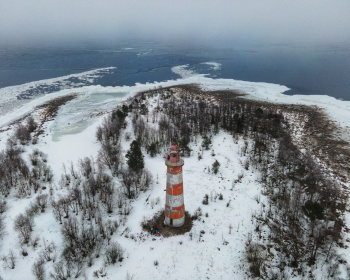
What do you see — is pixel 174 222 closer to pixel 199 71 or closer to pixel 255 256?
pixel 255 256

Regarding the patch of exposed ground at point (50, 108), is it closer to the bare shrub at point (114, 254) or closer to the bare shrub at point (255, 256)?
the bare shrub at point (114, 254)

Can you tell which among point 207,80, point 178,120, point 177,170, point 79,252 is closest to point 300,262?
point 177,170

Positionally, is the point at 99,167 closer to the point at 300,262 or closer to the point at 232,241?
the point at 232,241

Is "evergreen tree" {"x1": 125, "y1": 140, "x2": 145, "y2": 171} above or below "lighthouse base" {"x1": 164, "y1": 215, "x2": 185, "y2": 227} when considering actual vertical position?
above

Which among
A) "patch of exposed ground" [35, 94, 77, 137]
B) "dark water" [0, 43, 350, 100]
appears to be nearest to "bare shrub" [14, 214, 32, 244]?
"patch of exposed ground" [35, 94, 77, 137]

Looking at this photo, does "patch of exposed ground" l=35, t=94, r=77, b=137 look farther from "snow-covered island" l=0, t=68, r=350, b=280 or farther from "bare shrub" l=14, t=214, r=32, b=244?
"bare shrub" l=14, t=214, r=32, b=244

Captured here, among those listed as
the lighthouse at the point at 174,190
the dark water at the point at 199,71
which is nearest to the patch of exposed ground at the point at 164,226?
the lighthouse at the point at 174,190
